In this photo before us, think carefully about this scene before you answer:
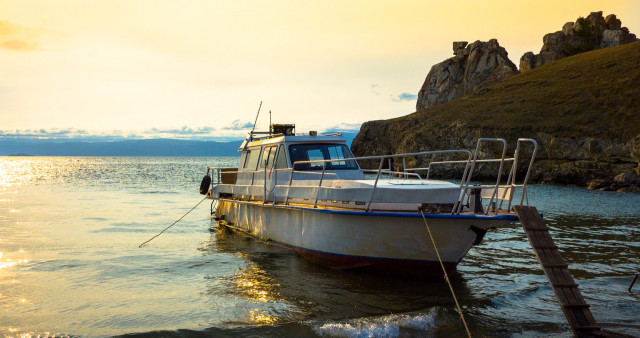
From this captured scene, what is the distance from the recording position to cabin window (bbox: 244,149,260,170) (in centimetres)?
1760

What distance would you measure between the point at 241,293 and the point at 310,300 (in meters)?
1.65

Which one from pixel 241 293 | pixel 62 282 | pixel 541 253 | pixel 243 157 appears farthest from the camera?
pixel 243 157

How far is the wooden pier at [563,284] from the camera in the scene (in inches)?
324

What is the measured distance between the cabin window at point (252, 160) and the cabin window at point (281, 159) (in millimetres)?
1847

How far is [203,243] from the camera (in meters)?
17.9

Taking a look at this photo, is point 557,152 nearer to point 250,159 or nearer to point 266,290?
point 250,159

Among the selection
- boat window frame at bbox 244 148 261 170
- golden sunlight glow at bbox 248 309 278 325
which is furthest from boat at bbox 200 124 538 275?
golden sunlight glow at bbox 248 309 278 325

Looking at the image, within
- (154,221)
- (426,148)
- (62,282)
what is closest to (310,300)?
(62,282)

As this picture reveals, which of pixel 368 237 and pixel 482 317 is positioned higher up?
pixel 368 237

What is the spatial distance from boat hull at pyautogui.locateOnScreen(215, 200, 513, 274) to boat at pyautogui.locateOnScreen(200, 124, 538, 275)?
0.02 m

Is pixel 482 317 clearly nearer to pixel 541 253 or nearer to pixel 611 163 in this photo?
pixel 541 253

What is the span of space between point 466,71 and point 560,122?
2146 inches

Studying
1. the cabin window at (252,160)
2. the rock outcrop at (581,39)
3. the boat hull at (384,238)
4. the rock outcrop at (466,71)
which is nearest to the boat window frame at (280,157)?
the cabin window at (252,160)

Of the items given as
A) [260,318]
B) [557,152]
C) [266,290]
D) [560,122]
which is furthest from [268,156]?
[560,122]
